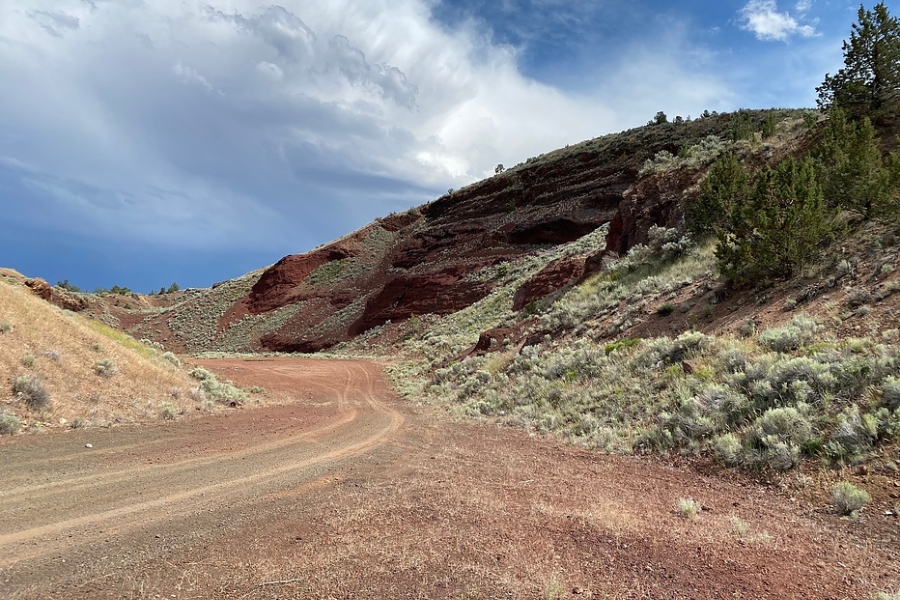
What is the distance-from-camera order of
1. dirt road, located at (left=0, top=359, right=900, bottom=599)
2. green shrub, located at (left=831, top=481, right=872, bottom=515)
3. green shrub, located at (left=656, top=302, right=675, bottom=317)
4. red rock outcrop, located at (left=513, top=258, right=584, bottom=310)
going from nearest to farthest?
dirt road, located at (left=0, top=359, right=900, bottom=599)
green shrub, located at (left=831, top=481, right=872, bottom=515)
green shrub, located at (left=656, top=302, right=675, bottom=317)
red rock outcrop, located at (left=513, top=258, right=584, bottom=310)

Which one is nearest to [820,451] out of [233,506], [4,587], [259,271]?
[233,506]

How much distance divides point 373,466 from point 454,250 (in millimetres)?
46424

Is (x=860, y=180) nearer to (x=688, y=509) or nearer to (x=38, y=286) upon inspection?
(x=688, y=509)

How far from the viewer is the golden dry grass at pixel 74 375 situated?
951 centimetres

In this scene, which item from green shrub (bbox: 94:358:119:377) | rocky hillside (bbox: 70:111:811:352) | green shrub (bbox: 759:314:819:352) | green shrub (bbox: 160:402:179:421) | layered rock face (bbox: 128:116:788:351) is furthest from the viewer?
layered rock face (bbox: 128:116:788:351)

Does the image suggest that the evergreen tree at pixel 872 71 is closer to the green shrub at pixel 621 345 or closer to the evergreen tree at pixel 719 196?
the evergreen tree at pixel 719 196

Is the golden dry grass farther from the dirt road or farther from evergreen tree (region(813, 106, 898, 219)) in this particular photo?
evergreen tree (region(813, 106, 898, 219))

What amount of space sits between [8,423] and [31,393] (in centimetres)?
140

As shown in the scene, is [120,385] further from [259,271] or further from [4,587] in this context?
[259,271]

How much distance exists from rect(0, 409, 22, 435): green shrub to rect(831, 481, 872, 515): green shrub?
39.5 ft

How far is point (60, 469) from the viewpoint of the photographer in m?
6.59

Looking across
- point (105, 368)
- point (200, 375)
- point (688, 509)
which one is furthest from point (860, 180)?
point (200, 375)

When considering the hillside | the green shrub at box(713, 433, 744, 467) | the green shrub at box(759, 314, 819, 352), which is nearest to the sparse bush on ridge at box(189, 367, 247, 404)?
the hillside

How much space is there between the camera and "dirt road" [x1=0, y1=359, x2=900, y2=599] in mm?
3742
